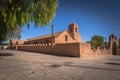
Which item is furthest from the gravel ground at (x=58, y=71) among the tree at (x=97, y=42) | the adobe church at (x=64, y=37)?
the tree at (x=97, y=42)

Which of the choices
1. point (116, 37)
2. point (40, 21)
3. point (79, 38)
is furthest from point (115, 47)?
point (40, 21)

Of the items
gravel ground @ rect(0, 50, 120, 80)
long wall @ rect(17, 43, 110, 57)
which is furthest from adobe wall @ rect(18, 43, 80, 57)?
gravel ground @ rect(0, 50, 120, 80)

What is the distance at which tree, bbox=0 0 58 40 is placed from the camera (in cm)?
1395

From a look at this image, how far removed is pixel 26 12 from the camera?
48.3 ft

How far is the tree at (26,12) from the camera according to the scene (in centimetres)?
1395

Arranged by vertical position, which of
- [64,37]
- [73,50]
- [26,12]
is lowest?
[73,50]

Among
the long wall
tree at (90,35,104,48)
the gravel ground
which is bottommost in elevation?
the gravel ground

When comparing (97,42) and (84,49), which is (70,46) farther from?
(97,42)

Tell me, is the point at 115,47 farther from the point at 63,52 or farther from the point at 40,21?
the point at 40,21

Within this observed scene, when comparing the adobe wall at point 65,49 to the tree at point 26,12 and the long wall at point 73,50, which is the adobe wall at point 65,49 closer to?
the long wall at point 73,50

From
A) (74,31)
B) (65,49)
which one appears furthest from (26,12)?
(74,31)

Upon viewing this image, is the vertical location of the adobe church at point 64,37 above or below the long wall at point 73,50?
above

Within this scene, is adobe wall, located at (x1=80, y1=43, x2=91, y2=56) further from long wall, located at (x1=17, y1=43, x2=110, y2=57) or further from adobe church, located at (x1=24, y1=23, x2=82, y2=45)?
adobe church, located at (x1=24, y1=23, x2=82, y2=45)

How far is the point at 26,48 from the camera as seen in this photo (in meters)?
54.4
